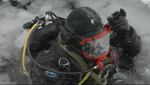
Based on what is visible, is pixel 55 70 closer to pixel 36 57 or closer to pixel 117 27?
pixel 36 57

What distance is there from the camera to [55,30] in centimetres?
276

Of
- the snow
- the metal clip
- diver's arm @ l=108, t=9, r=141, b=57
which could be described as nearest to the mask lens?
the metal clip

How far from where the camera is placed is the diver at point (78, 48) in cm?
247

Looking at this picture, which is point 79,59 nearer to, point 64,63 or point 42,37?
point 64,63

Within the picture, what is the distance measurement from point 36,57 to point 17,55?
2.06ft

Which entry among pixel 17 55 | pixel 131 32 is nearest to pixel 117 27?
pixel 131 32

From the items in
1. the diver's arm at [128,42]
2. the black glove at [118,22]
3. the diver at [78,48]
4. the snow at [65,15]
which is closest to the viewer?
the diver at [78,48]

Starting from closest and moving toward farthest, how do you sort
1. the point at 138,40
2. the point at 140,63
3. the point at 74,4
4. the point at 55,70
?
the point at 55,70
the point at 138,40
the point at 140,63
the point at 74,4

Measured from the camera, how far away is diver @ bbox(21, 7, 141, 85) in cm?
247

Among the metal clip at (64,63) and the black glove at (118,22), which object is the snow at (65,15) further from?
the metal clip at (64,63)

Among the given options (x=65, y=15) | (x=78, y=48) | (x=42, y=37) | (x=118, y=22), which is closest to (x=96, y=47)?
(x=78, y=48)

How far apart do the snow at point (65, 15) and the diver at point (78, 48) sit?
0.28 m

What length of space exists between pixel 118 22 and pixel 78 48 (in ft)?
1.14

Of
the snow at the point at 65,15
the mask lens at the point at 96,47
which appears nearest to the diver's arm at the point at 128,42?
the snow at the point at 65,15
